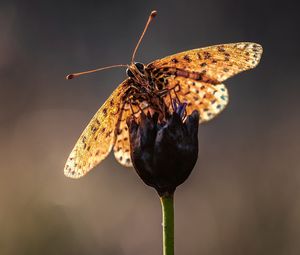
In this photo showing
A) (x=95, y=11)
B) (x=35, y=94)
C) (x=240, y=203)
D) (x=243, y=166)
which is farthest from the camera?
(x=95, y=11)

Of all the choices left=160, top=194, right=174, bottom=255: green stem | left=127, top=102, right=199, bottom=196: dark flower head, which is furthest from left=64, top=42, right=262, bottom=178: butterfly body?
left=160, top=194, right=174, bottom=255: green stem

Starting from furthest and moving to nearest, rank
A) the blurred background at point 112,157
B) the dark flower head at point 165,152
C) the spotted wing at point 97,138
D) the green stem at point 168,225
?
1. the blurred background at point 112,157
2. the spotted wing at point 97,138
3. the dark flower head at point 165,152
4. the green stem at point 168,225

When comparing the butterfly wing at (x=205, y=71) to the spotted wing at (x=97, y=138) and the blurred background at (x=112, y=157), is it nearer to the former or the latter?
the spotted wing at (x=97, y=138)

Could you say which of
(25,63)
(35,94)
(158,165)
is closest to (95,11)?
(25,63)

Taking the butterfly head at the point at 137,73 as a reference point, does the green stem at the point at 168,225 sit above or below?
below

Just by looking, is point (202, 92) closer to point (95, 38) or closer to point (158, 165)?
point (158, 165)

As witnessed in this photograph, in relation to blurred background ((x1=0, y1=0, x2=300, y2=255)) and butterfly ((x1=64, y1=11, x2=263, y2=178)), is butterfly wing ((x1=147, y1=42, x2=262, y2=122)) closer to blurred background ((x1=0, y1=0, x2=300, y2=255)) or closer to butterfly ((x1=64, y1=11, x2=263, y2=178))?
butterfly ((x1=64, y1=11, x2=263, y2=178))

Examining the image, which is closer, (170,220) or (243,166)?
(170,220)

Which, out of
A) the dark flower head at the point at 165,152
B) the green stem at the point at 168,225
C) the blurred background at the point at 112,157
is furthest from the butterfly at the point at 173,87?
the blurred background at the point at 112,157
